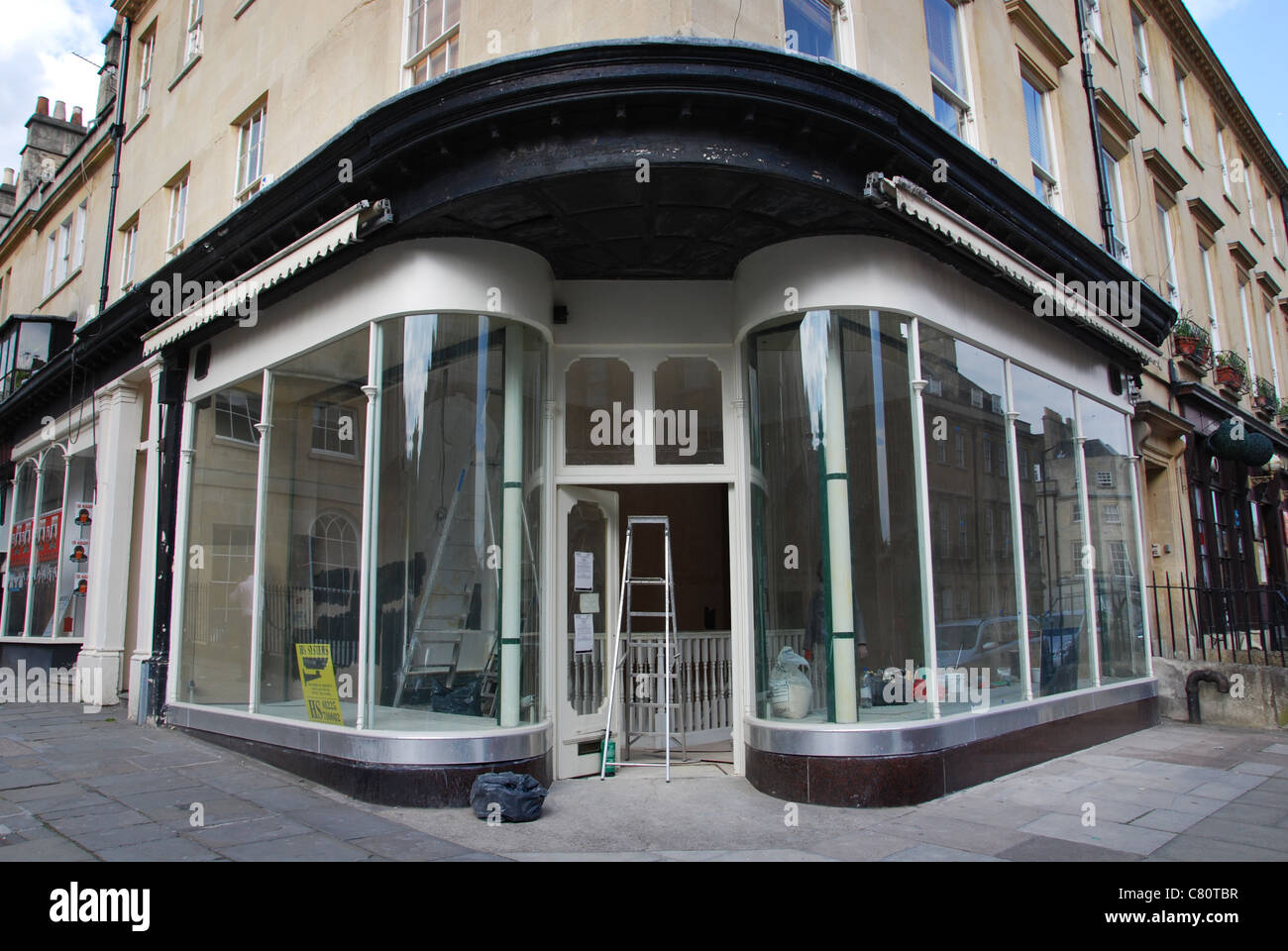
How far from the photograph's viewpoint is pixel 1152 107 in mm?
14883

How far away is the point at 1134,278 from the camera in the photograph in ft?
35.6

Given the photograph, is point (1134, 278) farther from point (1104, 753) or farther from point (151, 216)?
point (151, 216)

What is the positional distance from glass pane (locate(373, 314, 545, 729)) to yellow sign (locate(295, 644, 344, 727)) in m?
0.59

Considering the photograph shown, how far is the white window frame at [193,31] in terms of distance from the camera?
1227 cm

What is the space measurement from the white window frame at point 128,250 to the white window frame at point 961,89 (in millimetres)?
11376

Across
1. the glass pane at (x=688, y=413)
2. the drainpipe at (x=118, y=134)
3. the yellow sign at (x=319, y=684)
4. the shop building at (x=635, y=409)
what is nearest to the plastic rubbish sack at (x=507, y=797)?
the shop building at (x=635, y=409)

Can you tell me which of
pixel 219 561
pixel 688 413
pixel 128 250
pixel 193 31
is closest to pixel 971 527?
pixel 688 413

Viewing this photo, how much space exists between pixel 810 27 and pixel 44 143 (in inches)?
875

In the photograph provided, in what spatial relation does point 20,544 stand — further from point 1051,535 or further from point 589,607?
point 1051,535

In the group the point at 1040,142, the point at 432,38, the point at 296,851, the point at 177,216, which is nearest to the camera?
the point at 296,851

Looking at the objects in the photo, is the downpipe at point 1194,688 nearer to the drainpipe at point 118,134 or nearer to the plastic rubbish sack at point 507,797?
the plastic rubbish sack at point 507,797

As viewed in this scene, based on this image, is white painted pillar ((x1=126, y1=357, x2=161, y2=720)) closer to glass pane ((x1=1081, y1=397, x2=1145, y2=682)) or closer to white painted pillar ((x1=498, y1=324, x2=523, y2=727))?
white painted pillar ((x1=498, y1=324, x2=523, y2=727))

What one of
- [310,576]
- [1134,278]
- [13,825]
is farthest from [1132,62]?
[13,825]

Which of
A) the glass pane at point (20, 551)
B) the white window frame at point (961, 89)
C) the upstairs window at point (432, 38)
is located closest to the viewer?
the upstairs window at point (432, 38)
